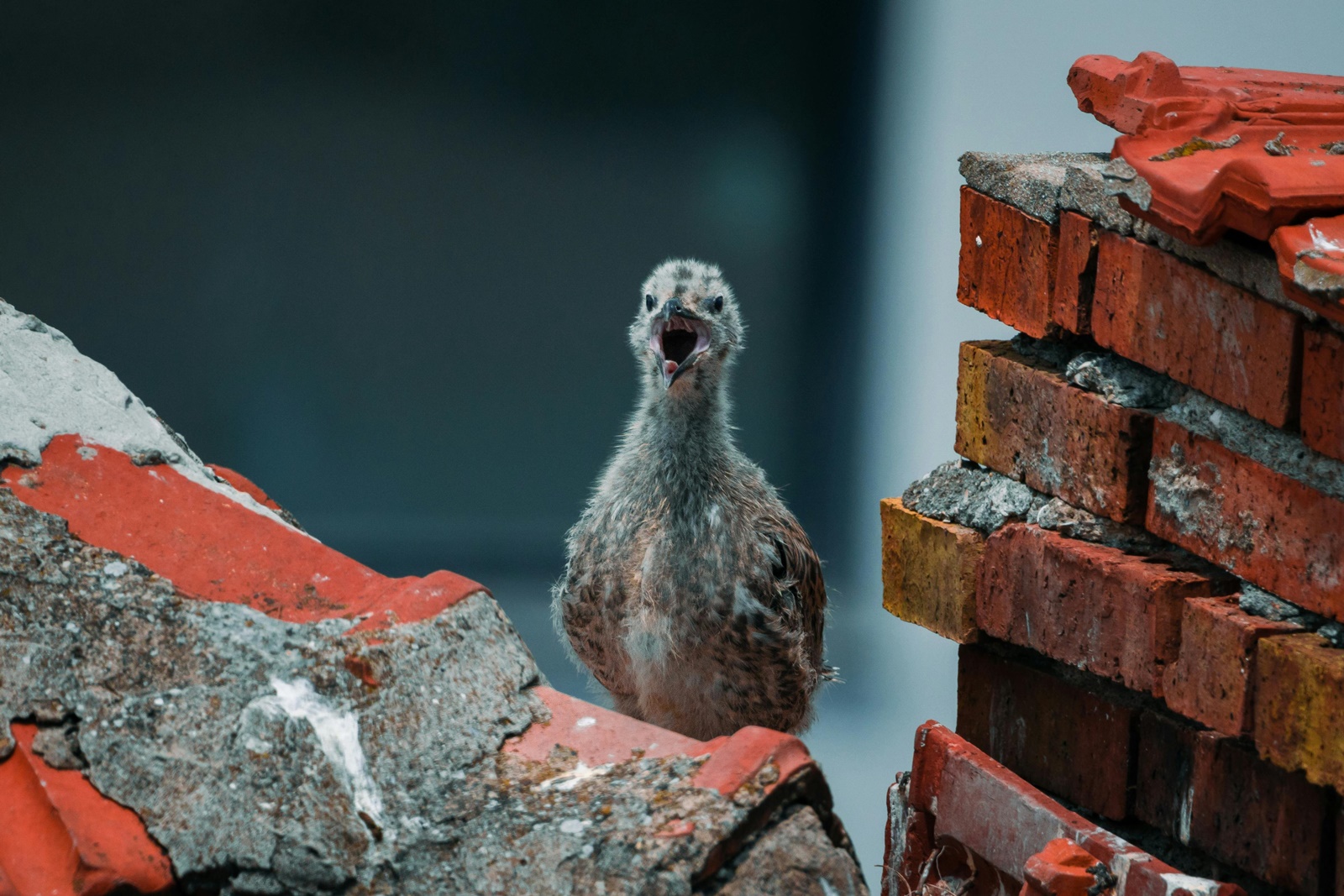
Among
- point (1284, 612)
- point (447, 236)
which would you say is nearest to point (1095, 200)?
point (1284, 612)

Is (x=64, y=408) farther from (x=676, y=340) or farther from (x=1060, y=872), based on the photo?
(x=676, y=340)

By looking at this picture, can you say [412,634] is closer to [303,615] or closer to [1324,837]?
[303,615]

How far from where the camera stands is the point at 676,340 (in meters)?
3.09

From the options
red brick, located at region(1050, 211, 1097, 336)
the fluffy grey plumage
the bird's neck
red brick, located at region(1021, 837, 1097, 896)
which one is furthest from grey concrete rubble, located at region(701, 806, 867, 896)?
the bird's neck

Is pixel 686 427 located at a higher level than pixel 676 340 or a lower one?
lower

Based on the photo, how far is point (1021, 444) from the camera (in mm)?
2096

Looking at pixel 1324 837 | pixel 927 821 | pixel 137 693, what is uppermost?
pixel 137 693

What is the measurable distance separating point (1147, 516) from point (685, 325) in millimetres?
1328

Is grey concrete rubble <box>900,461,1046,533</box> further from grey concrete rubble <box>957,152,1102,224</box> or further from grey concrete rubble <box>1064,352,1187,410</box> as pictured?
grey concrete rubble <box>957,152,1102,224</box>

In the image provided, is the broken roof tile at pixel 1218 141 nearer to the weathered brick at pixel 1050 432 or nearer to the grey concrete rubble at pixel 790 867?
the weathered brick at pixel 1050 432

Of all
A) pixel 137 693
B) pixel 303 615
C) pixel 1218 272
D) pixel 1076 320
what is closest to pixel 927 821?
pixel 1076 320

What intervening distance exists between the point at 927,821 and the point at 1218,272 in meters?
0.94

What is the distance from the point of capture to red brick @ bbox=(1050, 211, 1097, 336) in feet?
6.32

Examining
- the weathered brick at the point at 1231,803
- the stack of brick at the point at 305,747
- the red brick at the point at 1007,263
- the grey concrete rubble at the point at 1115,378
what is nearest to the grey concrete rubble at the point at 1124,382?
the grey concrete rubble at the point at 1115,378
